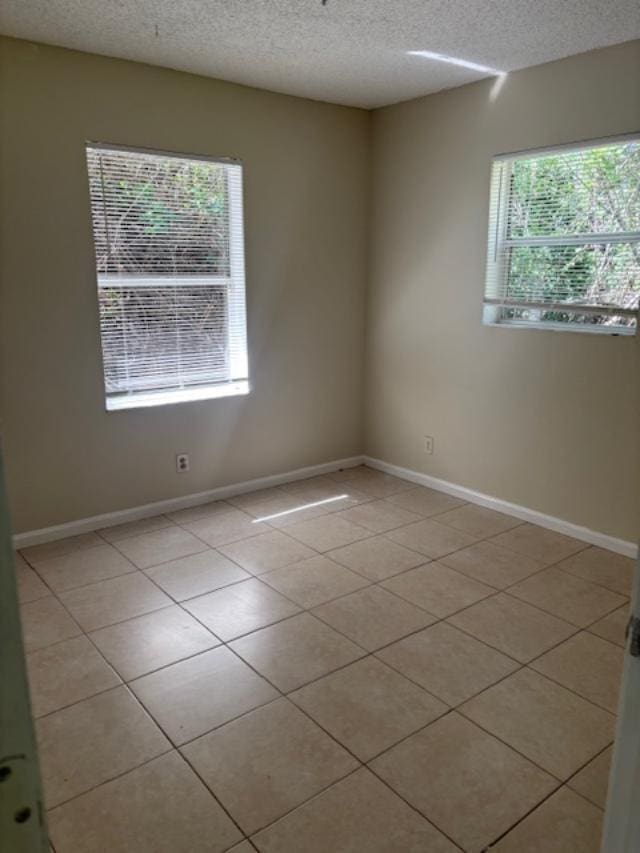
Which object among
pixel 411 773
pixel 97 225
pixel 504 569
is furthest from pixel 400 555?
pixel 97 225

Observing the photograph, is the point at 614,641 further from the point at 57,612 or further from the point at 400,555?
the point at 57,612

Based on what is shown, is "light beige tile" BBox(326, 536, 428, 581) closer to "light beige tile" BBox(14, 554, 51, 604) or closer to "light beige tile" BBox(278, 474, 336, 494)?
"light beige tile" BBox(278, 474, 336, 494)

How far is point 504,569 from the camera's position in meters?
3.04

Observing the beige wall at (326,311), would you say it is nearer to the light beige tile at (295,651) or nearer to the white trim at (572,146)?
the white trim at (572,146)

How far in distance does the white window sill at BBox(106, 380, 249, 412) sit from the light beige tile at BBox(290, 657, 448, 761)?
1979mm

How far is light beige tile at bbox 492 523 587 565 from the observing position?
319cm

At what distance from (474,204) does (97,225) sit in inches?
83.4

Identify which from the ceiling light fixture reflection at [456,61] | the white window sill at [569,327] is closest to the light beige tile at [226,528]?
the white window sill at [569,327]

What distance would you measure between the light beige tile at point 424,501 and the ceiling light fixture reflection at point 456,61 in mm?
2464

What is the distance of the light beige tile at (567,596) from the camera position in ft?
8.64

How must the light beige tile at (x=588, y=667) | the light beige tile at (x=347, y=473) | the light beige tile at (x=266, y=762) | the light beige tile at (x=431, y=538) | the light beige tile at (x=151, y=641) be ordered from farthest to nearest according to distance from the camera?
the light beige tile at (x=347, y=473)
the light beige tile at (x=431, y=538)
the light beige tile at (x=151, y=641)
the light beige tile at (x=588, y=667)
the light beige tile at (x=266, y=762)

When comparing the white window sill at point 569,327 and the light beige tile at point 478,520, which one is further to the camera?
the light beige tile at point 478,520

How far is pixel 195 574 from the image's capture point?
2982mm

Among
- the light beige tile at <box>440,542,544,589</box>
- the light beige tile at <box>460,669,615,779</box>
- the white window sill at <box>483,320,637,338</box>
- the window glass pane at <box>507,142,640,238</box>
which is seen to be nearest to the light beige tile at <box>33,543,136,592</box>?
the light beige tile at <box>440,542,544,589</box>
